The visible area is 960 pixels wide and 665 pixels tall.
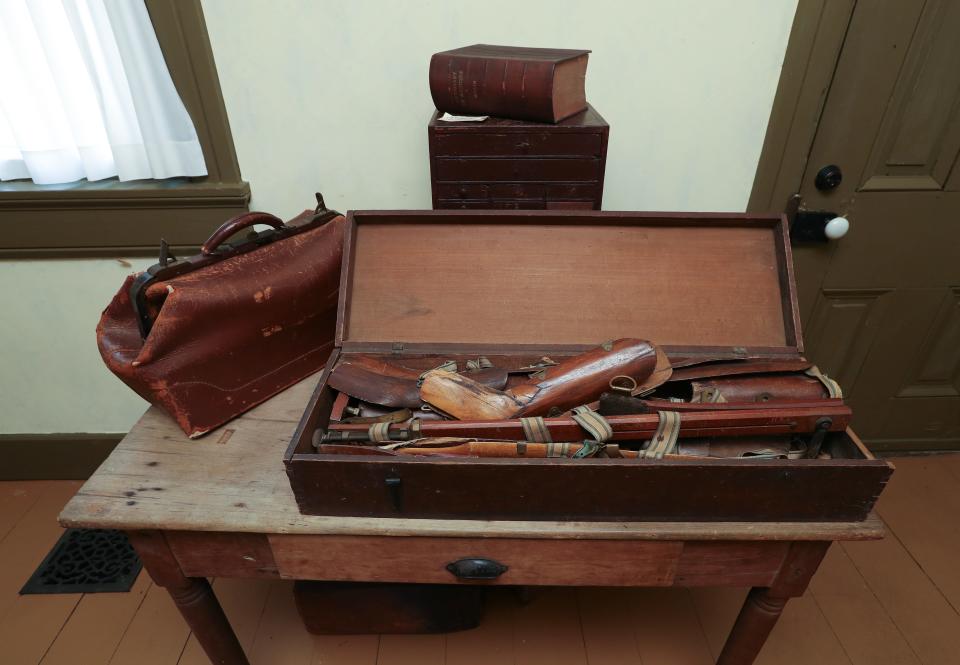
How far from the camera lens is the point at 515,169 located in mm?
1319

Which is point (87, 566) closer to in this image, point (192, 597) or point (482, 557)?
point (192, 597)

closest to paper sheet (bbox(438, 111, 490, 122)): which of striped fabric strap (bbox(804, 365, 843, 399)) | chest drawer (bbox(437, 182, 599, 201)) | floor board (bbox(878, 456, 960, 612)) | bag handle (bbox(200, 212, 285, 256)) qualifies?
chest drawer (bbox(437, 182, 599, 201))

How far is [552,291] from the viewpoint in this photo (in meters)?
1.30

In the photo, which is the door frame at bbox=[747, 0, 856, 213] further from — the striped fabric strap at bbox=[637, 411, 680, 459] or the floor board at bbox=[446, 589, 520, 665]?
the floor board at bbox=[446, 589, 520, 665]

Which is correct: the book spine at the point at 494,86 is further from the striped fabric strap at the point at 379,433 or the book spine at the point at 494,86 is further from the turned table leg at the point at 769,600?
the turned table leg at the point at 769,600

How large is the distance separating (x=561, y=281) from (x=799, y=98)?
95cm

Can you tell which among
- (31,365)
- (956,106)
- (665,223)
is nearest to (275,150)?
(665,223)

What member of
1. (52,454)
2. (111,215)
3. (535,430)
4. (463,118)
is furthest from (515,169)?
(52,454)

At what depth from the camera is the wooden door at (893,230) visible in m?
1.51

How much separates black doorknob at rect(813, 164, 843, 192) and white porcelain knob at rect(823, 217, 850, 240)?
0.38ft

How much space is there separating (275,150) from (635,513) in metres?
1.44

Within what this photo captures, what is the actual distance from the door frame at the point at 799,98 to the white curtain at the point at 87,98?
1.75 meters

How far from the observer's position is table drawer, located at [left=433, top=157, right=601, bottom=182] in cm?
130

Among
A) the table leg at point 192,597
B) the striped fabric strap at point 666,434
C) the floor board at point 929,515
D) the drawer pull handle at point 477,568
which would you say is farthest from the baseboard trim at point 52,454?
the floor board at point 929,515
